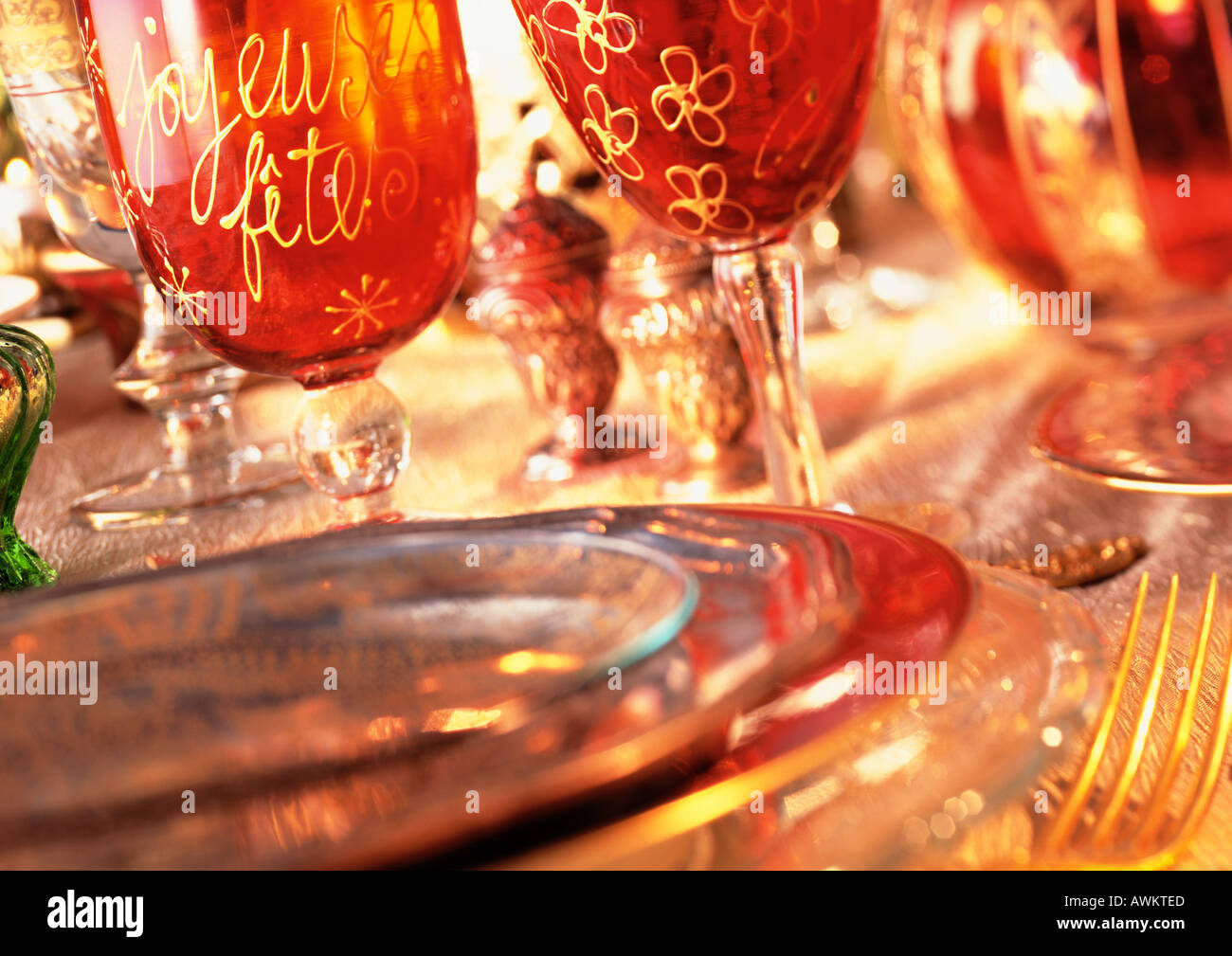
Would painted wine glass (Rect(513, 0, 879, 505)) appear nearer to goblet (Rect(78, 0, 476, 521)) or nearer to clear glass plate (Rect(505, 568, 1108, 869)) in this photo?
goblet (Rect(78, 0, 476, 521))

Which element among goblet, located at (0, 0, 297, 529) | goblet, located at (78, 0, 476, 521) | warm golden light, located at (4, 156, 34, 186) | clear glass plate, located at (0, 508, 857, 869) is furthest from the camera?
warm golden light, located at (4, 156, 34, 186)

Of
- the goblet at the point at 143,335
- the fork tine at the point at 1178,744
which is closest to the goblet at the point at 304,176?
the goblet at the point at 143,335

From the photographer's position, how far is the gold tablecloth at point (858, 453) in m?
0.35

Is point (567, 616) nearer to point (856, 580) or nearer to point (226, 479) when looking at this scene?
point (856, 580)

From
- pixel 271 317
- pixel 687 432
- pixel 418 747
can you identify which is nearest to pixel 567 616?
pixel 418 747

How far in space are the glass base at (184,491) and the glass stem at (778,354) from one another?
0.60 ft

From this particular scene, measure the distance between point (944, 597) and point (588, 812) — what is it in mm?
65

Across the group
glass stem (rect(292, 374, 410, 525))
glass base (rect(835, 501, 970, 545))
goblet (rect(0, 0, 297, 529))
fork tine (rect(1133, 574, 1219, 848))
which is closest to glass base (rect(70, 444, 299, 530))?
goblet (rect(0, 0, 297, 529))

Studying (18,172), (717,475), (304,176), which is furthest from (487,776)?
(18,172)

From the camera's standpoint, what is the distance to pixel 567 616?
0.18m

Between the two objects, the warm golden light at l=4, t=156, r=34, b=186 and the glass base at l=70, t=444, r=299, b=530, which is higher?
the warm golden light at l=4, t=156, r=34, b=186

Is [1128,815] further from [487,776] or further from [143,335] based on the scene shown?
[143,335]

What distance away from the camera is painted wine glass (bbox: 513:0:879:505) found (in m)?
0.31

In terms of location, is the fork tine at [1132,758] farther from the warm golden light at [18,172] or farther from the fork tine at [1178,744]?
the warm golden light at [18,172]
